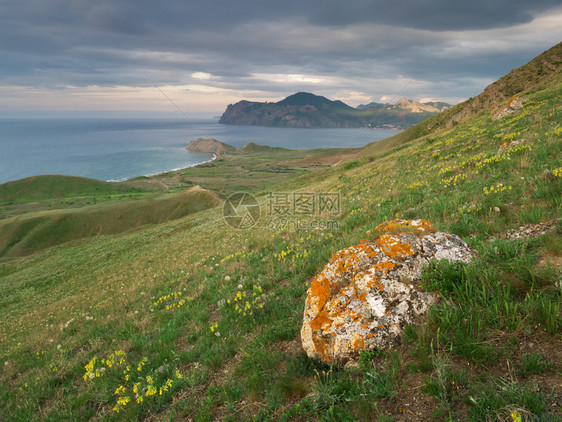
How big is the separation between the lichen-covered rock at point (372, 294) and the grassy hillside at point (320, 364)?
0.73ft

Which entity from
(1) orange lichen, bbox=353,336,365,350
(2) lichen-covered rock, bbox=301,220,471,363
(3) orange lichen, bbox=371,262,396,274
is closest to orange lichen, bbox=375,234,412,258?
(2) lichen-covered rock, bbox=301,220,471,363

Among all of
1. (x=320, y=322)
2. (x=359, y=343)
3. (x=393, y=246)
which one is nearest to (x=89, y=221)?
(x=320, y=322)

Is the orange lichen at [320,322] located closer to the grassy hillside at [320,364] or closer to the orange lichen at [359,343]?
the orange lichen at [359,343]

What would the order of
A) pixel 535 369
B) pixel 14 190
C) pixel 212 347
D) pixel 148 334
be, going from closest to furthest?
pixel 535 369 → pixel 212 347 → pixel 148 334 → pixel 14 190

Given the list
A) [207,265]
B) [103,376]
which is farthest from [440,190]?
[103,376]

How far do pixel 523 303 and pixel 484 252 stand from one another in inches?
49.1

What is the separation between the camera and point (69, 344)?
9203 millimetres

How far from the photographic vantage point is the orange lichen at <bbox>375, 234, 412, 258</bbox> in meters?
4.88

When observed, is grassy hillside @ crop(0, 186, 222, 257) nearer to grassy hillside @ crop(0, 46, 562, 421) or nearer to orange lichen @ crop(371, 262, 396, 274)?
grassy hillside @ crop(0, 46, 562, 421)

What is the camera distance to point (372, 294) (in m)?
4.46

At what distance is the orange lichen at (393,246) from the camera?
4879mm

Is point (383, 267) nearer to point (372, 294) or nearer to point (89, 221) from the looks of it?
point (372, 294)

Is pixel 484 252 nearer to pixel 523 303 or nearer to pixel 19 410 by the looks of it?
pixel 523 303

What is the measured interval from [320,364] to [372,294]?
1449mm
